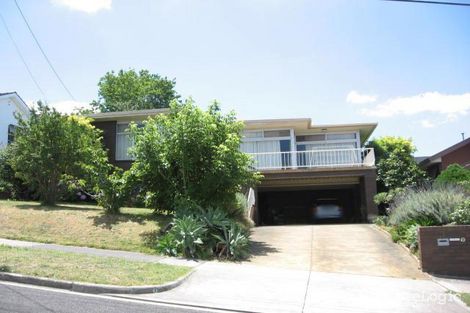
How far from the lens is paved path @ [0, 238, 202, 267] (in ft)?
35.6

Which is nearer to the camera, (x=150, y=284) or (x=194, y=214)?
(x=150, y=284)

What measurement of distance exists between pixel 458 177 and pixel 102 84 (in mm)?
40377

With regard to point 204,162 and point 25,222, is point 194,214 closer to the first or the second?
point 204,162

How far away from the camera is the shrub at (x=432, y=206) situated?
468 inches

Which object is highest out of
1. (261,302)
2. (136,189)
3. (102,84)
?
(102,84)

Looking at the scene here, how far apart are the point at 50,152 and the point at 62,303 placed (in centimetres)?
1065

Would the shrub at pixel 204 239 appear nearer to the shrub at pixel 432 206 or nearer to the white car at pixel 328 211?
the shrub at pixel 432 206

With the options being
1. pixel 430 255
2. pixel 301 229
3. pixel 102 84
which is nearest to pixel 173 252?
pixel 430 255

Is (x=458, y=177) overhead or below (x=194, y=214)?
overhead

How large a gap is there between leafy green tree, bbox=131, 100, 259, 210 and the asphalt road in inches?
250

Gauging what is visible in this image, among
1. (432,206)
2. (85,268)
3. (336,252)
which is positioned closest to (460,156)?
(432,206)

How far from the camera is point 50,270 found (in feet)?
27.9

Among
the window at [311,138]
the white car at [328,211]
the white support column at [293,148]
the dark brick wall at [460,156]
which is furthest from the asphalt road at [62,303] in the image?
the dark brick wall at [460,156]

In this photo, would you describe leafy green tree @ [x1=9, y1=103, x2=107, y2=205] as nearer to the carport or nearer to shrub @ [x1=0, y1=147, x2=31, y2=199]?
shrub @ [x1=0, y1=147, x2=31, y2=199]
